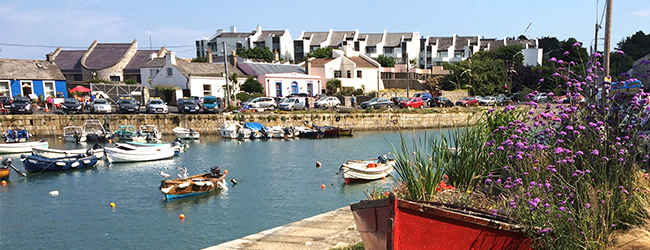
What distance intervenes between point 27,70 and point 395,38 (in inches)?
2488

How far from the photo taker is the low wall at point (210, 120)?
38.8m

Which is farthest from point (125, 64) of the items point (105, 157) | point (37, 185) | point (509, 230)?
point (509, 230)

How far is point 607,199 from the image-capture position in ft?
17.1

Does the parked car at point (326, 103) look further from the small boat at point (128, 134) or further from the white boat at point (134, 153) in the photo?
the white boat at point (134, 153)

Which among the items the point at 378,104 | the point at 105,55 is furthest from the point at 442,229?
the point at 105,55

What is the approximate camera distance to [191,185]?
745 inches

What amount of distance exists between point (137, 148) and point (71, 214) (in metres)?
11.8

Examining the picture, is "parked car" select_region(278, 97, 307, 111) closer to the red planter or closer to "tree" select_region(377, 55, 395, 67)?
"tree" select_region(377, 55, 395, 67)

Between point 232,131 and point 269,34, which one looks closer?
point 232,131

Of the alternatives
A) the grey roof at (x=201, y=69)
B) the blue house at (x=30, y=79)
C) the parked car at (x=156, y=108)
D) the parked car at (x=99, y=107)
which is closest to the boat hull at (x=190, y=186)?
the parked car at (x=156, y=108)

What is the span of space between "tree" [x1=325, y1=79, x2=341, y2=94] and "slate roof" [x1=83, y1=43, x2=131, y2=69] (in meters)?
30.4

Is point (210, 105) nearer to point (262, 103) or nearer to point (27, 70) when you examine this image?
point (262, 103)

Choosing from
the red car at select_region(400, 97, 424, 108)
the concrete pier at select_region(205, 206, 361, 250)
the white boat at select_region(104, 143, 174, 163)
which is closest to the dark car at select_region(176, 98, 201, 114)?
the white boat at select_region(104, 143, 174, 163)

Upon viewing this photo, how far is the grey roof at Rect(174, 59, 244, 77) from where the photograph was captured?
50100mm
